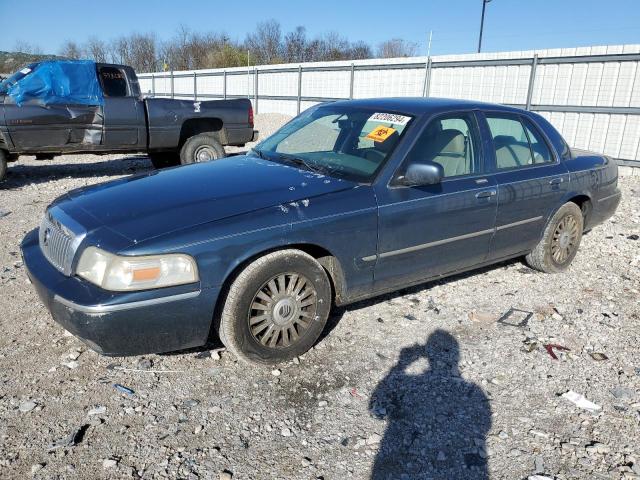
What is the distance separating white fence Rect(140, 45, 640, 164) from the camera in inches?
411

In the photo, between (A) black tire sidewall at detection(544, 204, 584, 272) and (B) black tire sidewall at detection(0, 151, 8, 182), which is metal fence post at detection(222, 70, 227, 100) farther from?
(A) black tire sidewall at detection(544, 204, 584, 272)

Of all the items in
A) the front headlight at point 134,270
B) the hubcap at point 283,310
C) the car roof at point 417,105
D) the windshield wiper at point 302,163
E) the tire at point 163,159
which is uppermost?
the car roof at point 417,105

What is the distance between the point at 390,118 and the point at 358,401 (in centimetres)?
212

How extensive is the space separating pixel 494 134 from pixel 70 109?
22.8 ft

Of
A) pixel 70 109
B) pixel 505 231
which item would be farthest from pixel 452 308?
pixel 70 109

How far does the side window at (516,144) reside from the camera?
14.1 ft

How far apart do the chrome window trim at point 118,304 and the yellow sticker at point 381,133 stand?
1.81m

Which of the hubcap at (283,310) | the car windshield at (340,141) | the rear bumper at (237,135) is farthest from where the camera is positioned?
the rear bumper at (237,135)

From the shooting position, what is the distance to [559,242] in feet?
16.5

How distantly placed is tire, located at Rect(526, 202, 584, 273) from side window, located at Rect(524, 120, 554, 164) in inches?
20.9

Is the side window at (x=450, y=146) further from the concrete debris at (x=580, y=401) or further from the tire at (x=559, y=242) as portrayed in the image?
the concrete debris at (x=580, y=401)

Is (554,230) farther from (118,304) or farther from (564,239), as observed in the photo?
(118,304)

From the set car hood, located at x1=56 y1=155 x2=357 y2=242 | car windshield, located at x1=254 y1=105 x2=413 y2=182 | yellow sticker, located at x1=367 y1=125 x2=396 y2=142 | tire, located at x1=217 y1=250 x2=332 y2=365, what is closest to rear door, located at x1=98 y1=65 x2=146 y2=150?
car windshield, located at x1=254 y1=105 x2=413 y2=182

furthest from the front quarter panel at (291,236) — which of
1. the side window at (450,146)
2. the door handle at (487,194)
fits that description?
the door handle at (487,194)
